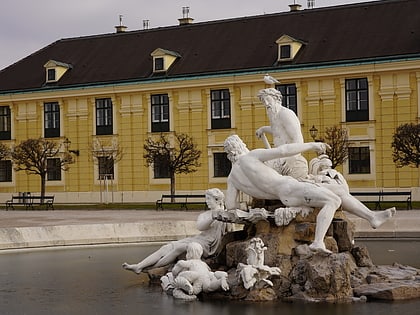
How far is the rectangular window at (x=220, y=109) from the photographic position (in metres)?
52.4

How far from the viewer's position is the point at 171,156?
4853cm

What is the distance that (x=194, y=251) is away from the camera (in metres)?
12.3

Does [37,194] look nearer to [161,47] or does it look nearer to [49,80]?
[49,80]

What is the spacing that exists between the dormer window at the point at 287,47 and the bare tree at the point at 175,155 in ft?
22.9

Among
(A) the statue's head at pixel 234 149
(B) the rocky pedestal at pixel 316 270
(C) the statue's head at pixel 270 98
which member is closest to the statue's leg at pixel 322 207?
(B) the rocky pedestal at pixel 316 270

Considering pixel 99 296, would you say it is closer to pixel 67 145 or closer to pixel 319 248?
pixel 319 248

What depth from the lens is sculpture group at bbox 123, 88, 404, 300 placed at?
39.1 feet

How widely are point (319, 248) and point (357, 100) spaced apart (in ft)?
124

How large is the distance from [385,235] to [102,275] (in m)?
8.32

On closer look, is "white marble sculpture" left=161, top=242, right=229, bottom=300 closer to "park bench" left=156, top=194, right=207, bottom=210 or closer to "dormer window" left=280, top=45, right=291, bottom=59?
"park bench" left=156, top=194, right=207, bottom=210

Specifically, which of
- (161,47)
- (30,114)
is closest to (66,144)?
(30,114)

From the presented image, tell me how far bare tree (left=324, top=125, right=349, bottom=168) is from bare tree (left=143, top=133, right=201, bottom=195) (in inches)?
310

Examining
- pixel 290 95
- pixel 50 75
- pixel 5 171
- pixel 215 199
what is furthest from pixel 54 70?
pixel 215 199

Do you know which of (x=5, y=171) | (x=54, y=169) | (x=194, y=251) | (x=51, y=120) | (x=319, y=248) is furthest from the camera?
(x=5, y=171)
